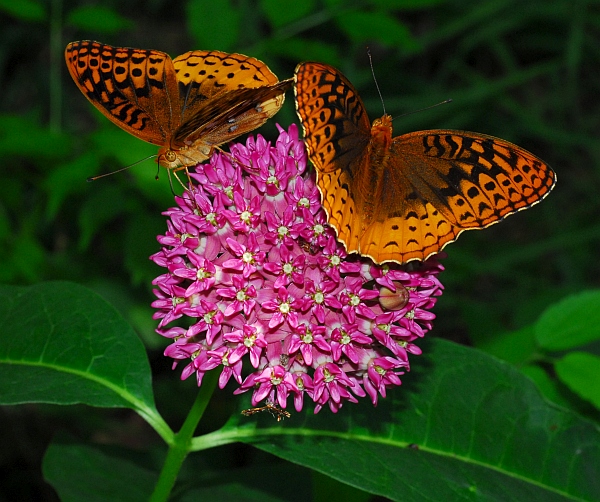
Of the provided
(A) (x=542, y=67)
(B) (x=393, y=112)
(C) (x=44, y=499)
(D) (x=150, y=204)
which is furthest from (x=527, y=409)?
(A) (x=542, y=67)

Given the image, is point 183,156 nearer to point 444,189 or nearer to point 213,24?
point 444,189

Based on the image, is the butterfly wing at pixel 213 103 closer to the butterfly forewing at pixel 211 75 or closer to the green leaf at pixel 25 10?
the butterfly forewing at pixel 211 75

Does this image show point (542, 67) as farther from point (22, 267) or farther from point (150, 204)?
point (22, 267)

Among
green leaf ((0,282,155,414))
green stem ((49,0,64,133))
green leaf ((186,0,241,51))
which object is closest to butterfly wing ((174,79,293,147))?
green leaf ((0,282,155,414))

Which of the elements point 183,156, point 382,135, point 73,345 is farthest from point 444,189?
point 73,345

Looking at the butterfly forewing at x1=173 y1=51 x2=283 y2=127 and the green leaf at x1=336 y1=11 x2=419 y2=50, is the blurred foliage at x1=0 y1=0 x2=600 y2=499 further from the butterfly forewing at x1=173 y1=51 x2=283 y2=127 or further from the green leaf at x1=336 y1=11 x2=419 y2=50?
the butterfly forewing at x1=173 y1=51 x2=283 y2=127
